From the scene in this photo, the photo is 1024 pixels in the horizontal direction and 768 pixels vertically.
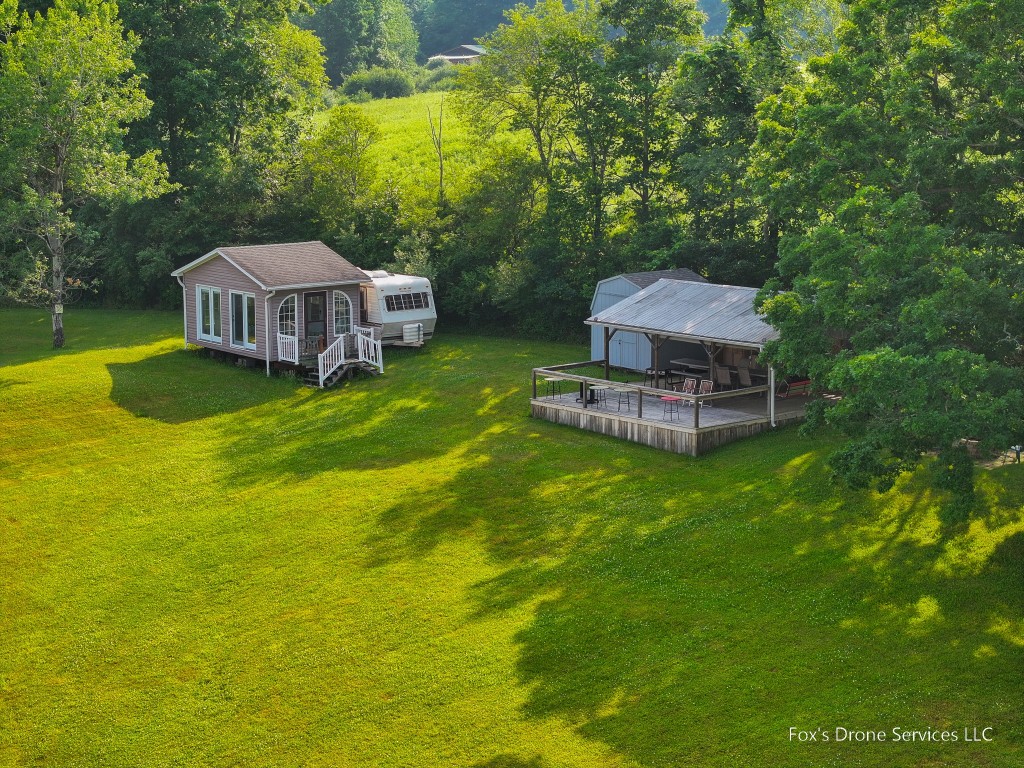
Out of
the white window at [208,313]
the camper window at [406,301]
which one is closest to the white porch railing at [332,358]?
the camper window at [406,301]

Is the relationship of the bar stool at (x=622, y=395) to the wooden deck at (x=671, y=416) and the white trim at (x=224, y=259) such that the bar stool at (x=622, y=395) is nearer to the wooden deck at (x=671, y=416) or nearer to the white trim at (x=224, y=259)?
the wooden deck at (x=671, y=416)

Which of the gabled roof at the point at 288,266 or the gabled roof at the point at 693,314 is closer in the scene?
the gabled roof at the point at 693,314

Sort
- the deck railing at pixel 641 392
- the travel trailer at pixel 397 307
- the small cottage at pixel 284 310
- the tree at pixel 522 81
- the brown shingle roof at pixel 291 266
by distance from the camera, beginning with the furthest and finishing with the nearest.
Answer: the tree at pixel 522 81
the travel trailer at pixel 397 307
the brown shingle roof at pixel 291 266
the small cottage at pixel 284 310
the deck railing at pixel 641 392

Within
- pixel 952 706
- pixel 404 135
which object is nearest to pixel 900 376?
pixel 952 706

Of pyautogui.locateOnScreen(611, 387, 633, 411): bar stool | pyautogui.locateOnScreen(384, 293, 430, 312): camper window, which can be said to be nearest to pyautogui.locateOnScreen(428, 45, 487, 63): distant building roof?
pyautogui.locateOnScreen(384, 293, 430, 312): camper window

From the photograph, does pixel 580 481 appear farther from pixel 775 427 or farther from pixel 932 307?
pixel 932 307

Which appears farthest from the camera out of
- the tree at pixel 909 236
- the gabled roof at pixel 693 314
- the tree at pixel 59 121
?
the tree at pixel 59 121

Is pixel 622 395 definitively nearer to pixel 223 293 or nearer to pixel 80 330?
pixel 223 293

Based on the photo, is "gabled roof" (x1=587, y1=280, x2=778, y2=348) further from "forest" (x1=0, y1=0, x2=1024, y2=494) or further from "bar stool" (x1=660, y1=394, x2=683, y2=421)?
"forest" (x1=0, y1=0, x2=1024, y2=494)
